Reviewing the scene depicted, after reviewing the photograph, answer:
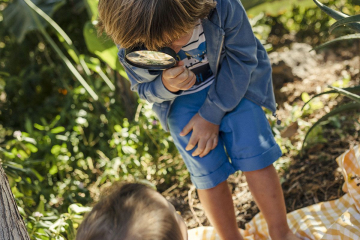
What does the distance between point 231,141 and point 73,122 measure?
1.49 metres

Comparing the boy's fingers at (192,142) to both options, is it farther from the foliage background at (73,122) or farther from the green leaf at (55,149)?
the green leaf at (55,149)

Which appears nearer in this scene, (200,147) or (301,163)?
(200,147)

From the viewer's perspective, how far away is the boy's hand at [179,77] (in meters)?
1.30

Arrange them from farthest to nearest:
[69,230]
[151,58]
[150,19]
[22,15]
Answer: [22,15]
[69,230]
[151,58]
[150,19]

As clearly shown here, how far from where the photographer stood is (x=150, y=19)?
3.70ft

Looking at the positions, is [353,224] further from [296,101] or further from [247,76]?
[296,101]

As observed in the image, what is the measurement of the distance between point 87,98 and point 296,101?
1.51 m

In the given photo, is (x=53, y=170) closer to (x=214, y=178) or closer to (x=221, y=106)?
(x=214, y=178)

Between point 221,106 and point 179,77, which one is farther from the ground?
point 179,77

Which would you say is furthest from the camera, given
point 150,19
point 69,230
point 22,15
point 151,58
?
point 22,15

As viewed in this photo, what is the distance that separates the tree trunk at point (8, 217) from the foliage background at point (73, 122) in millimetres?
470

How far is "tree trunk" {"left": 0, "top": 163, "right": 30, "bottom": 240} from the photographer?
1.17 meters

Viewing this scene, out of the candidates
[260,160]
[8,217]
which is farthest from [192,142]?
[8,217]

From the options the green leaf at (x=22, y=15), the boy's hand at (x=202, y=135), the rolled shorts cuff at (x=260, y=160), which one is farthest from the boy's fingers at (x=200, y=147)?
the green leaf at (x=22, y=15)
